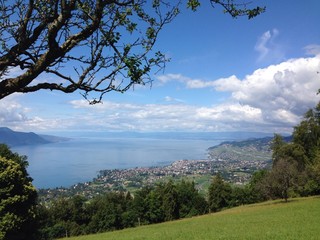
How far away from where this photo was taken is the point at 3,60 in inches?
188

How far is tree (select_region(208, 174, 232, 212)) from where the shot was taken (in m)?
74.4

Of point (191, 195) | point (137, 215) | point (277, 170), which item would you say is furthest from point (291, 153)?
point (137, 215)

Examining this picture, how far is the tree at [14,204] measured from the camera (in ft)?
109

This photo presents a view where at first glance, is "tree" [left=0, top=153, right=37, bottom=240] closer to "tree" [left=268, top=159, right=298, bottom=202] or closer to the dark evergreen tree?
the dark evergreen tree

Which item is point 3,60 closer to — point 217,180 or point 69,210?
point 69,210

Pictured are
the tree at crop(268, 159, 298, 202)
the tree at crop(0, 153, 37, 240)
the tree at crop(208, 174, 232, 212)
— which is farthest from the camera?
the tree at crop(208, 174, 232, 212)

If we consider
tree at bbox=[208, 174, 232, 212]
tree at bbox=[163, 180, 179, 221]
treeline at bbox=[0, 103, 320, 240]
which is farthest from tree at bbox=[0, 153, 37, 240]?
tree at bbox=[208, 174, 232, 212]

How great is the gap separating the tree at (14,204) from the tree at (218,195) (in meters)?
45.2

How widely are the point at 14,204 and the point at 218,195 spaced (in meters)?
48.9

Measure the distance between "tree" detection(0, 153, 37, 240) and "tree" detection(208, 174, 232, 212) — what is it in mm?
45161

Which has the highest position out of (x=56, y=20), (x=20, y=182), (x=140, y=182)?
(x=56, y=20)

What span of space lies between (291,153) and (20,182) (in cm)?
4977

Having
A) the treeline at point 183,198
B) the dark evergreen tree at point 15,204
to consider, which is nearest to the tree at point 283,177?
the treeline at point 183,198

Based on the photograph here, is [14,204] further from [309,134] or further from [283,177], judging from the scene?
[309,134]
